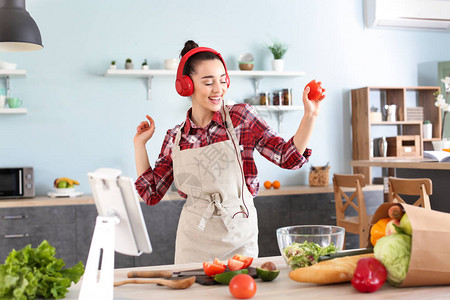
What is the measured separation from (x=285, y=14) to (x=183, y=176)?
11.1 feet

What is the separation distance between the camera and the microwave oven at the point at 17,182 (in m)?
3.87

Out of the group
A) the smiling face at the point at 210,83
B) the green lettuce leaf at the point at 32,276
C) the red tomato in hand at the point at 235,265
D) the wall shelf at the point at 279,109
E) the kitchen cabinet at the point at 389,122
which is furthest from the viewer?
the kitchen cabinet at the point at 389,122

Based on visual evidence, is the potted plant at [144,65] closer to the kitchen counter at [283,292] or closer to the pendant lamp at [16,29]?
the pendant lamp at [16,29]

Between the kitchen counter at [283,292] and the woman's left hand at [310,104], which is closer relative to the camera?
the kitchen counter at [283,292]

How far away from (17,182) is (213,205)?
2649 millimetres

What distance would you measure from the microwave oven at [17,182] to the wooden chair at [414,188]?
8.76 feet

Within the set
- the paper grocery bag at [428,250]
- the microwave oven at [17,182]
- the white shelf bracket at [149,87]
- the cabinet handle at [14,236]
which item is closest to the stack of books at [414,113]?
the white shelf bracket at [149,87]

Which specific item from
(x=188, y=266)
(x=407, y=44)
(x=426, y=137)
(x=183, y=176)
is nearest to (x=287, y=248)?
(x=188, y=266)

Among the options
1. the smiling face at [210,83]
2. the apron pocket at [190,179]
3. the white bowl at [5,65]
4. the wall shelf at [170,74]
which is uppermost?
the white bowl at [5,65]

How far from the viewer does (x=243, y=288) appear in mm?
1025

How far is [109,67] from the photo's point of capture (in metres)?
4.35

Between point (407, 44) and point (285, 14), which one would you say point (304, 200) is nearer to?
point (285, 14)

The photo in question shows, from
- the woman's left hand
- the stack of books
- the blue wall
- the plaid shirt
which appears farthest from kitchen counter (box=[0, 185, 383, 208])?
the woman's left hand

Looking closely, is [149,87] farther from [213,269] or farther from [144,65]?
[213,269]
